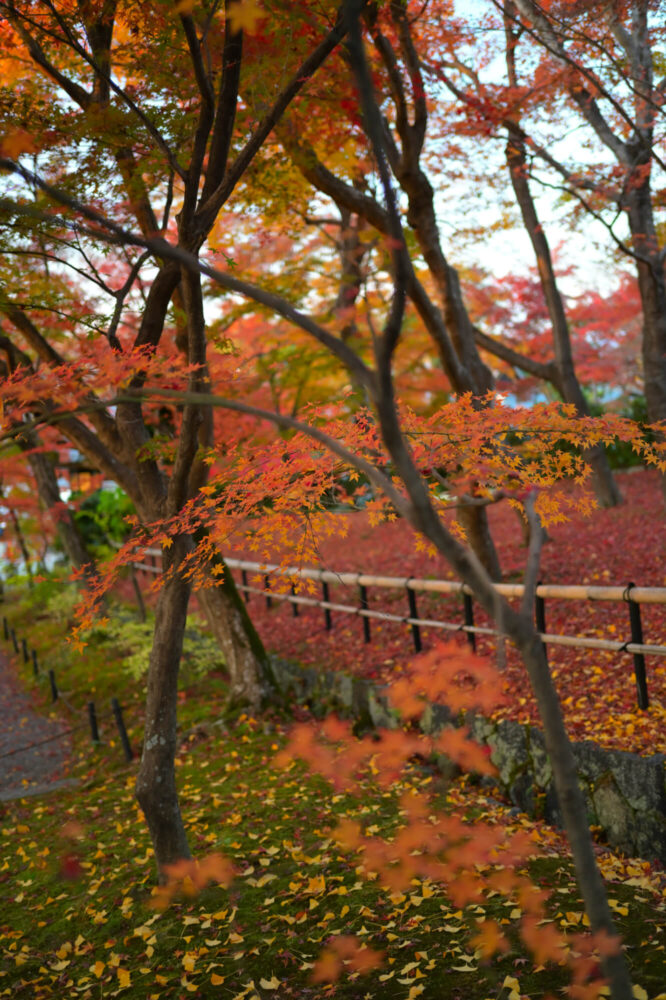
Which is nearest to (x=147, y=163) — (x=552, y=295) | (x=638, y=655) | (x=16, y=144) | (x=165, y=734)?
(x=16, y=144)

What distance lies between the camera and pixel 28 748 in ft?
27.0

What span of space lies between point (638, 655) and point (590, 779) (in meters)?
0.91

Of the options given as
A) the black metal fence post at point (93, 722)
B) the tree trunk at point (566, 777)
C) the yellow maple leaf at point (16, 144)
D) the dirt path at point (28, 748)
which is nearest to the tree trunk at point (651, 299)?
the yellow maple leaf at point (16, 144)

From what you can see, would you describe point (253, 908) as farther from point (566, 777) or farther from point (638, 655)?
point (638, 655)

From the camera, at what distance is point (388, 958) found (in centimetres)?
394

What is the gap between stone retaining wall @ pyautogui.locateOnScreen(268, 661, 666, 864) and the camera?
4.79 meters

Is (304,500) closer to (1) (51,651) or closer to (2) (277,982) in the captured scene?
(2) (277,982)

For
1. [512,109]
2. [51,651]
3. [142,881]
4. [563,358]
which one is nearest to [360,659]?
[142,881]

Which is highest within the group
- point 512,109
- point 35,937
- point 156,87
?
point 512,109

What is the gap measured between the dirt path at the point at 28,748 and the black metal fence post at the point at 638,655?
532cm

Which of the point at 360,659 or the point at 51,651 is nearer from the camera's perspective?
the point at 360,659

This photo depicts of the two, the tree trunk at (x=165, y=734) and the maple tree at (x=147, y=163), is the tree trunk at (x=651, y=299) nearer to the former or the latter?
the maple tree at (x=147, y=163)

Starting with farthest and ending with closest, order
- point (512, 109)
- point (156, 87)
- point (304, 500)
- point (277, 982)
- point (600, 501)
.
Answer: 1. point (600, 501)
2. point (512, 109)
3. point (156, 87)
4. point (304, 500)
5. point (277, 982)

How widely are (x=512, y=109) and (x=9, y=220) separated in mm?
6045
